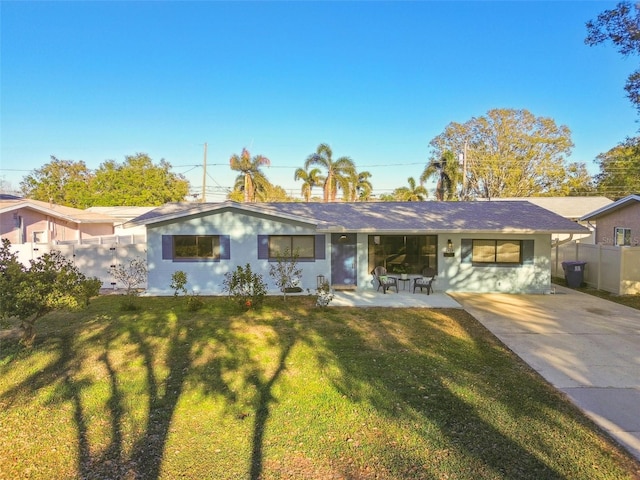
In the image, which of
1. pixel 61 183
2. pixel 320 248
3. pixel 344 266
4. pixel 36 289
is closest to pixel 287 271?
pixel 320 248

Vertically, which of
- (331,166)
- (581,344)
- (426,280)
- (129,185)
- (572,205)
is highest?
(331,166)

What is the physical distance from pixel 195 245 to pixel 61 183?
39963 millimetres

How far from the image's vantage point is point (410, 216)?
14344 mm

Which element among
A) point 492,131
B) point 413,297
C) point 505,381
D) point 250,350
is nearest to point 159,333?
point 250,350

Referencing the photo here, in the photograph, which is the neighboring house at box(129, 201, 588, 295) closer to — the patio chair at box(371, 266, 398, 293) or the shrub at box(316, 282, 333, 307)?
the patio chair at box(371, 266, 398, 293)

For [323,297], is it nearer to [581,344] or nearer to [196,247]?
[196,247]

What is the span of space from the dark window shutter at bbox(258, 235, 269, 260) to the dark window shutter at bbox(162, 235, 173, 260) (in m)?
3.07

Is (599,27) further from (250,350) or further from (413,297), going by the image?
(250,350)

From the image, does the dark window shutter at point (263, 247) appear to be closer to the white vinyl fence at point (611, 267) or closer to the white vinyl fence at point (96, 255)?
the white vinyl fence at point (96, 255)

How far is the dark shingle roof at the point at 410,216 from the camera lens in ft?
40.7

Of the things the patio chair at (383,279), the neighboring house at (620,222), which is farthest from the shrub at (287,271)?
the neighboring house at (620,222)

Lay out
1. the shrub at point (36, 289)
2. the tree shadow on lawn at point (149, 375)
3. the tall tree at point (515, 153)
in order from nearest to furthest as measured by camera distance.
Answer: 1. the tree shadow on lawn at point (149, 375)
2. the shrub at point (36, 289)
3. the tall tree at point (515, 153)

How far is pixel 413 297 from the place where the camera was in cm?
1203

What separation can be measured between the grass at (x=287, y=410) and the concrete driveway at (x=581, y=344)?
1.13 feet
